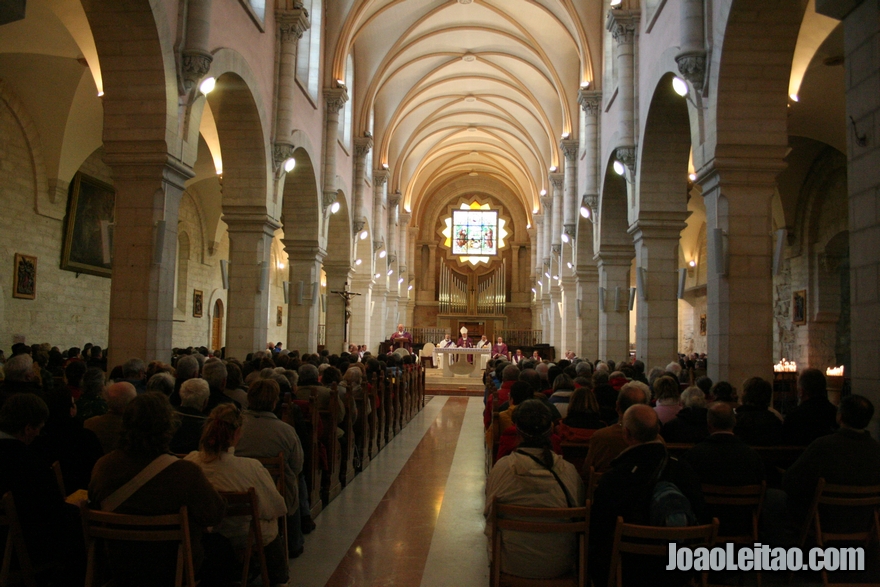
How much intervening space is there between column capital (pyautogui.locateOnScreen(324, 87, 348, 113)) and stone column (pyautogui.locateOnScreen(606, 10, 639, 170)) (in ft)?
21.8

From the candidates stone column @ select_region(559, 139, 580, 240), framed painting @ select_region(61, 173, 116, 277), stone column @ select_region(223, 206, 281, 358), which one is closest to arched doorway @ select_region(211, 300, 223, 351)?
framed painting @ select_region(61, 173, 116, 277)

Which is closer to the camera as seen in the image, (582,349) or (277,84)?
(277,84)

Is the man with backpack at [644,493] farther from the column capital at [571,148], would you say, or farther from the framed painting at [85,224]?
the column capital at [571,148]

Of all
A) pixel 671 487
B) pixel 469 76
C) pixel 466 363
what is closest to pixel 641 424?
pixel 671 487

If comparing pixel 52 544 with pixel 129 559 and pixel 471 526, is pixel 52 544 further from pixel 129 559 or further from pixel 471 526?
pixel 471 526

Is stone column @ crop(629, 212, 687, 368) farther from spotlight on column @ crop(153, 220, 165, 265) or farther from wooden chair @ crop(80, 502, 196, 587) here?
wooden chair @ crop(80, 502, 196, 587)

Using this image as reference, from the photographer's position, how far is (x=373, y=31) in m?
19.7

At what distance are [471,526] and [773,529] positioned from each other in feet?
8.15

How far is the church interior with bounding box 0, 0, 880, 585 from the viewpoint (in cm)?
775

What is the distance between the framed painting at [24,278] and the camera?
12.4m

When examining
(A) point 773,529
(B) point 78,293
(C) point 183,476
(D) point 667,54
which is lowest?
(A) point 773,529

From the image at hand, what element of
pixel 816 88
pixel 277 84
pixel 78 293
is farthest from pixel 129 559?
pixel 816 88

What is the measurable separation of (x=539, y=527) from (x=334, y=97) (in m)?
14.8

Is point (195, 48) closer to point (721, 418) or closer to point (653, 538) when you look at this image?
point (721, 418)
